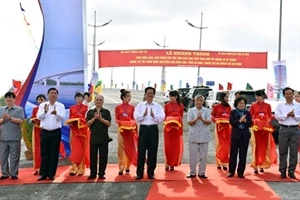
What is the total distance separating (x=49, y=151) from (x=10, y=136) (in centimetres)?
72

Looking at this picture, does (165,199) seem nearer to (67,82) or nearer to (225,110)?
(225,110)

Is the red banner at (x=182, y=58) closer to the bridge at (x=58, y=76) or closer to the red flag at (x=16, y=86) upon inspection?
the red flag at (x=16, y=86)

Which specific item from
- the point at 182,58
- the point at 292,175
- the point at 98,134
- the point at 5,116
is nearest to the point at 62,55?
the point at 5,116

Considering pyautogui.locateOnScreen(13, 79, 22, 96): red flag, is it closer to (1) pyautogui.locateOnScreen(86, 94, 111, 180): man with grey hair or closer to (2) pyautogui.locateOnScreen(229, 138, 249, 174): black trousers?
(1) pyautogui.locateOnScreen(86, 94, 111, 180): man with grey hair

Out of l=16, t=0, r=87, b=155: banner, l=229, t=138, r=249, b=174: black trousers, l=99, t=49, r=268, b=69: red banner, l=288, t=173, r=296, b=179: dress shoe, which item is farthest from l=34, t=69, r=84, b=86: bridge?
l=99, t=49, r=268, b=69: red banner

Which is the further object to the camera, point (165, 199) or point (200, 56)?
point (200, 56)

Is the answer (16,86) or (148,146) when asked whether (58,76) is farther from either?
(148,146)

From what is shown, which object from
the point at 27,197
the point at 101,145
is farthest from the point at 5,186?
the point at 101,145

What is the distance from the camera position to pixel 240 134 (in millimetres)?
6930

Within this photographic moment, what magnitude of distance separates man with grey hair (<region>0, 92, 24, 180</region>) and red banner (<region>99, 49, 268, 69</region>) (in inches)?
676

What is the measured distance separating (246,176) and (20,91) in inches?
199

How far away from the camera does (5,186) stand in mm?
6430

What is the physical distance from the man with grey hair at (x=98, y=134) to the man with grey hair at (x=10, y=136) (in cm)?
125

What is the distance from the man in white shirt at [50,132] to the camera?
266 inches
